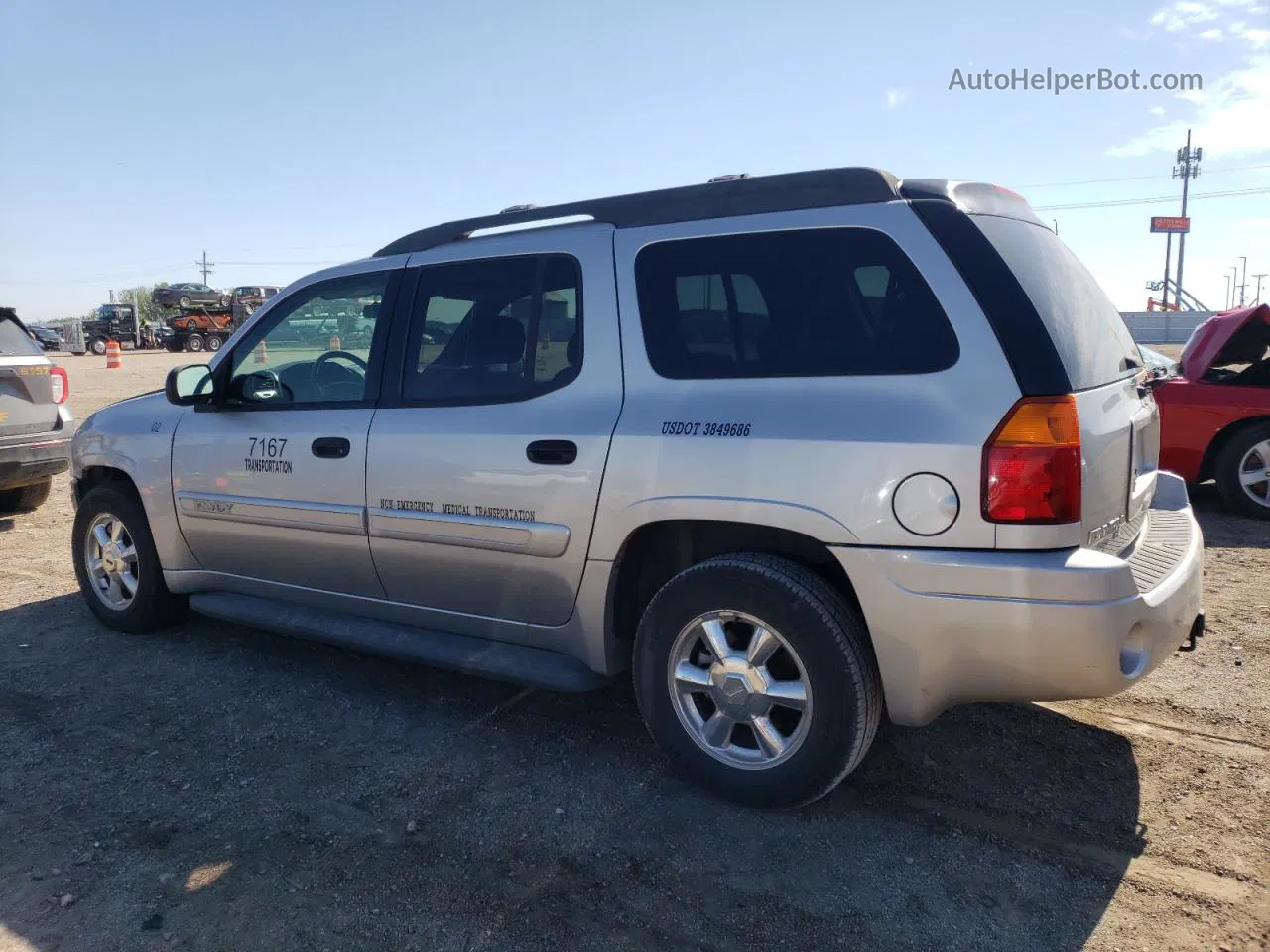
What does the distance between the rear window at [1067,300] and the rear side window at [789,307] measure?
29cm

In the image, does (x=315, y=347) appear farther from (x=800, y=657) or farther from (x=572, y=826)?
(x=800, y=657)

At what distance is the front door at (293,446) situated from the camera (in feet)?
12.9

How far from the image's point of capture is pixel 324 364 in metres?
4.19

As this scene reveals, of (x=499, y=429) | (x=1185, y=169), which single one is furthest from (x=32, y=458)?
(x=1185, y=169)

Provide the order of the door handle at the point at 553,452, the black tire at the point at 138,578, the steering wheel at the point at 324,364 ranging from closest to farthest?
the door handle at the point at 553,452, the steering wheel at the point at 324,364, the black tire at the point at 138,578

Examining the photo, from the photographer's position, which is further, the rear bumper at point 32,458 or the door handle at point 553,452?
the rear bumper at point 32,458

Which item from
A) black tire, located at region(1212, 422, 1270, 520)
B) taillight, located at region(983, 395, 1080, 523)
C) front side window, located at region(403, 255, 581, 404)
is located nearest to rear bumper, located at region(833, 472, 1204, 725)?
taillight, located at region(983, 395, 1080, 523)

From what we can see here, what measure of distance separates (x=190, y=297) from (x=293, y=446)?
42.4 metres

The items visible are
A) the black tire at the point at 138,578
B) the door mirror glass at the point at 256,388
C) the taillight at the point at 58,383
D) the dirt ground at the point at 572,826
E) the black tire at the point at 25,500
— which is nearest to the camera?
the dirt ground at the point at 572,826

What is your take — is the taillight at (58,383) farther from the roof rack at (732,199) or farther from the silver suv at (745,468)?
the roof rack at (732,199)

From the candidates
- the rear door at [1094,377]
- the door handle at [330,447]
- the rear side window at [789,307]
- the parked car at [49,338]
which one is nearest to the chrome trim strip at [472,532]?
the door handle at [330,447]

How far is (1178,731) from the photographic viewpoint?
353cm

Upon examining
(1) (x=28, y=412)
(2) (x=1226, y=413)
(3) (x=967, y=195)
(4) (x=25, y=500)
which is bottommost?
(4) (x=25, y=500)

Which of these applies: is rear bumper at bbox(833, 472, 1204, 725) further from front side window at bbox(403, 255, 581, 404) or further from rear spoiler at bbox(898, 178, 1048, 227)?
front side window at bbox(403, 255, 581, 404)
